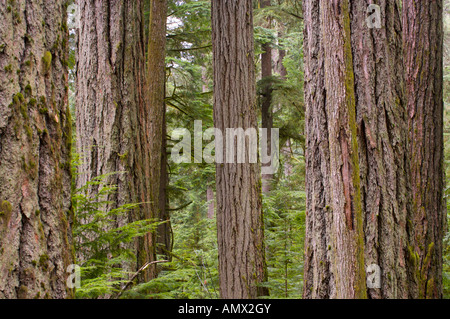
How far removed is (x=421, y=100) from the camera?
4172mm

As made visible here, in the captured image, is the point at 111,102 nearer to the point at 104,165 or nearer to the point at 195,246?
the point at 104,165

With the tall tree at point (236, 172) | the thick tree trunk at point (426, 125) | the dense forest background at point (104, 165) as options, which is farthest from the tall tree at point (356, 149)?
the tall tree at point (236, 172)

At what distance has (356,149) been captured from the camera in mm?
2236

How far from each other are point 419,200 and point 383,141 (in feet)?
6.58

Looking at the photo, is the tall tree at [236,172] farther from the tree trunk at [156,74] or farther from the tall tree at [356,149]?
the tall tree at [356,149]

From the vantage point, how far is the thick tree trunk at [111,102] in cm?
357

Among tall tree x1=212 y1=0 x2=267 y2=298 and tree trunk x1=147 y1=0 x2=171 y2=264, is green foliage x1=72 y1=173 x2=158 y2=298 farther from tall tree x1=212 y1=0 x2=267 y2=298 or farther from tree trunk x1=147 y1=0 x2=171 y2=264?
tree trunk x1=147 y1=0 x2=171 y2=264

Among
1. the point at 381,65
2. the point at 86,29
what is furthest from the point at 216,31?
the point at 381,65

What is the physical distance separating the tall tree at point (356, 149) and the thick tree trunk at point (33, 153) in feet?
5.09

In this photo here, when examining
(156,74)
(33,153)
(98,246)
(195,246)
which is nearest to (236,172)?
(98,246)

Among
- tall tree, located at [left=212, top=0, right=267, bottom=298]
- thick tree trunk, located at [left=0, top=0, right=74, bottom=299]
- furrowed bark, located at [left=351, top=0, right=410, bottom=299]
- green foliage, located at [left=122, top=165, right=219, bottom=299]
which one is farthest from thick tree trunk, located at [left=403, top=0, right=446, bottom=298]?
thick tree trunk, located at [left=0, top=0, right=74, bottom=299]

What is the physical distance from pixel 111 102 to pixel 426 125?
347 centimetres
